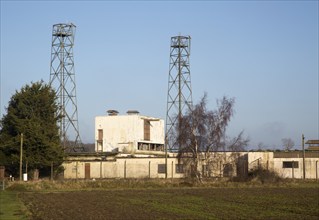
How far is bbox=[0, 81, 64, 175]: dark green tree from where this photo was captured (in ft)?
203

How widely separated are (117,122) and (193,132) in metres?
27.4

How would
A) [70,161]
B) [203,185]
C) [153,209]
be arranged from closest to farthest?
1. [153,209]
2. [203,185]
3. [70,161]

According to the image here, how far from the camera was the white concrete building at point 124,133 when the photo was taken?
83062mm

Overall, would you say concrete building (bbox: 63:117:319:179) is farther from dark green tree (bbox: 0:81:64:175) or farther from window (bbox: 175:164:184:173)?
dark green tree (bbox: 0:81:64:175)

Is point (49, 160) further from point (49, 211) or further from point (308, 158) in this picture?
point (49, 211)

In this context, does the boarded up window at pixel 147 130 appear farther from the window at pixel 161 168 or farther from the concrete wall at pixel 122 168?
the window at pixel 161 168

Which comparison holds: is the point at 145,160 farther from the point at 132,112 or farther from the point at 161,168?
the point at 132,112

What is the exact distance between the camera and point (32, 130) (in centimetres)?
6194

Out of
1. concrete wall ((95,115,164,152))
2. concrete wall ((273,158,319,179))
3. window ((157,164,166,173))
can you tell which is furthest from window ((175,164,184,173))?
concrete wall ((95,115,164,152))

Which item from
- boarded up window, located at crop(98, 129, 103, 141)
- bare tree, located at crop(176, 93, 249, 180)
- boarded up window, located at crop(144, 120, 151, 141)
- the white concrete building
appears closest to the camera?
bare tree, located at crop(176, 93, 249, 180)

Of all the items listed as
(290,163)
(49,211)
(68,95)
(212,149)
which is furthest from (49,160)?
(49,211)

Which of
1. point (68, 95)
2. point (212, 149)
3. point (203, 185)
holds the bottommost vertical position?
point (203, 185)

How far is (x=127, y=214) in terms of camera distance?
24.4 m

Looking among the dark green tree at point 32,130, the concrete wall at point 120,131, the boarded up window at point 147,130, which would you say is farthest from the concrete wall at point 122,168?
the boarded up window at point 147,130
